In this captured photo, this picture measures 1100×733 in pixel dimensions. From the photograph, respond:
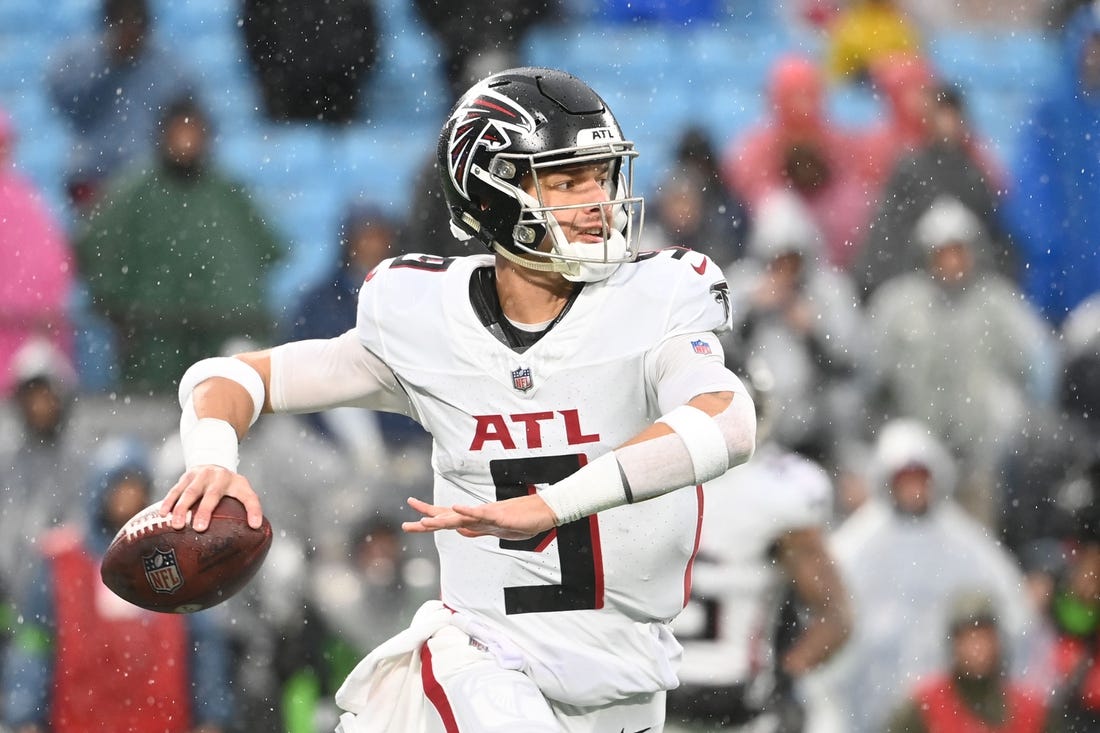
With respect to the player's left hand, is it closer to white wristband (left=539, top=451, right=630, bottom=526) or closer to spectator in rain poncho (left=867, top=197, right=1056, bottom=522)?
white wristband (left=539, top=451, right=630, bottom=526)

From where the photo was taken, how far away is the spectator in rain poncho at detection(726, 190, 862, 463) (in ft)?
18.7

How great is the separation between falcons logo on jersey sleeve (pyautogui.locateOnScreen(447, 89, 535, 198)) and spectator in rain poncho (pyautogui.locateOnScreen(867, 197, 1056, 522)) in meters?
3.11

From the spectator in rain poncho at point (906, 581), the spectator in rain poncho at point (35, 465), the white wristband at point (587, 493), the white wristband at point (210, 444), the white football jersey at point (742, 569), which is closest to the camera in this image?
the white wristband at point (587, 493)

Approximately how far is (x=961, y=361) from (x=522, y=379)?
3388mm

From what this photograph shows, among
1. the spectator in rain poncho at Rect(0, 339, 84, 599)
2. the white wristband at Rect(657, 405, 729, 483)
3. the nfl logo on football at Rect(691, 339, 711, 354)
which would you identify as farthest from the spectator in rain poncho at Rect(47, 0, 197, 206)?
the white wristband at Rect(657, 405, 729, 483)

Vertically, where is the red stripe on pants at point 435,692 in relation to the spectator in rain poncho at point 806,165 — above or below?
below

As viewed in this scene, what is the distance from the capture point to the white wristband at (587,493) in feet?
8.11

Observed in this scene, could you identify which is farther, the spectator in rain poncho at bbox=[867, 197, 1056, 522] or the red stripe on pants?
the spectator in rain poncho at bbox=[867, 197, 1056, 522]

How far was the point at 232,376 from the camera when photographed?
2.99m

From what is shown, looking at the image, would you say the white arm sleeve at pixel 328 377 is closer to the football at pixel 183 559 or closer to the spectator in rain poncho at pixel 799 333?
the football at pixel 183 559

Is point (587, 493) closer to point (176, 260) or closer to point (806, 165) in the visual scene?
point (176, 260)

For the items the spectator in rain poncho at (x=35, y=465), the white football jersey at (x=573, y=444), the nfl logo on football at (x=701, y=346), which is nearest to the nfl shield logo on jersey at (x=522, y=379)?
the white football jersey at (x=573, y=444)

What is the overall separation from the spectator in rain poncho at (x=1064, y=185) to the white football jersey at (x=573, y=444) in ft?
12.3

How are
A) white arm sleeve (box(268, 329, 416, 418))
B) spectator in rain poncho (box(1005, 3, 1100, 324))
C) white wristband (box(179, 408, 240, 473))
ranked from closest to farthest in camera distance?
white wristband (box(179, 408, 240, 473)), white arm sleeve (box(268, 329, 416, 418)), spectator in rain poncho (box(1005, 3, 1100, 324))
